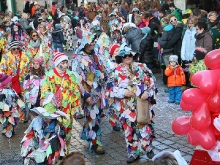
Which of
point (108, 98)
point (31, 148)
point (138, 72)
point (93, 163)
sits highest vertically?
point (138, 72)

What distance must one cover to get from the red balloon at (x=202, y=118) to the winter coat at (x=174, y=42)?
620 centimetres

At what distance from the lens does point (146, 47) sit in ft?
36.8

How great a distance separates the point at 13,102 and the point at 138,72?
2.97 m

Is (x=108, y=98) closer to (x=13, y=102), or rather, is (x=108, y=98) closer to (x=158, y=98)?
(x=13, y=102)

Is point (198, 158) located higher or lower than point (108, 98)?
lower

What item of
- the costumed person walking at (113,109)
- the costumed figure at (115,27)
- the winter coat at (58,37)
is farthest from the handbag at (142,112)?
the winter coat at (58,37)

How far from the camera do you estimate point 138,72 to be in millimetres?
6031

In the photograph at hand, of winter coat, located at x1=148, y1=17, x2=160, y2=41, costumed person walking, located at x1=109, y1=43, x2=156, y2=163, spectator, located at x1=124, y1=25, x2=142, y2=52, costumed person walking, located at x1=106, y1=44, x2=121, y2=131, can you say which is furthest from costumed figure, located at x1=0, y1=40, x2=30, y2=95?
winter coat, located at x1=148, y1=17, x2=160, y2=41

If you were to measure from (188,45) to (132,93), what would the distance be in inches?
157

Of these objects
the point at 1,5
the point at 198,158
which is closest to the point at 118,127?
the point at 198,158

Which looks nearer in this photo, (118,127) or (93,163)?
(93,163)

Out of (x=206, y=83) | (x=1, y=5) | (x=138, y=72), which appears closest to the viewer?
(x=206, y=83)

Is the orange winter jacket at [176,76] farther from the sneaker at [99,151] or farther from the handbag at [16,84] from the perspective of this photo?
the handbag at [16,84]

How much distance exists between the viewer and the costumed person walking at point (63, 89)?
18.6ft
